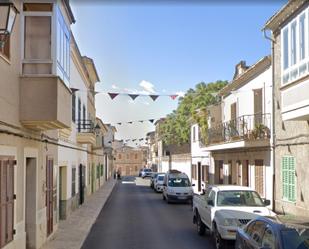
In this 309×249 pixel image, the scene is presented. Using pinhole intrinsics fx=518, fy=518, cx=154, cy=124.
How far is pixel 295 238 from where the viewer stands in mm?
7828

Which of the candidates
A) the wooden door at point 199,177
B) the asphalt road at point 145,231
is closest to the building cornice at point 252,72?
the asphalt road at point 145,231

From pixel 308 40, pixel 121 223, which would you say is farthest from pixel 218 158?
pixel 308 40

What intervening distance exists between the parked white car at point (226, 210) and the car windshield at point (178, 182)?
48.8 ft

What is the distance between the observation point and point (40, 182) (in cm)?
1327

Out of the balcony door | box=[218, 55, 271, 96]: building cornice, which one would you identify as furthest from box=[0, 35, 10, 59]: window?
the balcony door

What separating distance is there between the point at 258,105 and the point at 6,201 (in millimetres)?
15313

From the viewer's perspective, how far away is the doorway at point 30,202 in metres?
12.5

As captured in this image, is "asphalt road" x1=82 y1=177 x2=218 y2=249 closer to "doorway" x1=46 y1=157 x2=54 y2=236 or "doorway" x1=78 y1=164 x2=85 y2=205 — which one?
"doorway" x1=46 y1=157 x2=54 y2=236

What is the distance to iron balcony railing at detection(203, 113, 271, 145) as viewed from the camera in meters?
20.7

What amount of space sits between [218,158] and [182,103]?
2727 cm

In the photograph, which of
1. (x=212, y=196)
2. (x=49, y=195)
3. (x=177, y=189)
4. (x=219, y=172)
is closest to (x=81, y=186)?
(x=177, y=189)

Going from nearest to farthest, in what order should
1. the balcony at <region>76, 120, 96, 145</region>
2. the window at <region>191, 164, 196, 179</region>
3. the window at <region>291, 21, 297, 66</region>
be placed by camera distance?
1. the window at <region>291, 21, 297, 66</region>
2. the balcony at <region>76, 120, 96, 145</region>
3. the window at <region>191, 164, 196, 179</region>

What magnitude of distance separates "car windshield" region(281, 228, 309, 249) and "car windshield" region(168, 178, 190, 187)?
23277 mm

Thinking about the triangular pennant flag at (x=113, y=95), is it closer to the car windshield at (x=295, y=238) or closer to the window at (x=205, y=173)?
the car windshield at (x=295, y=238)
